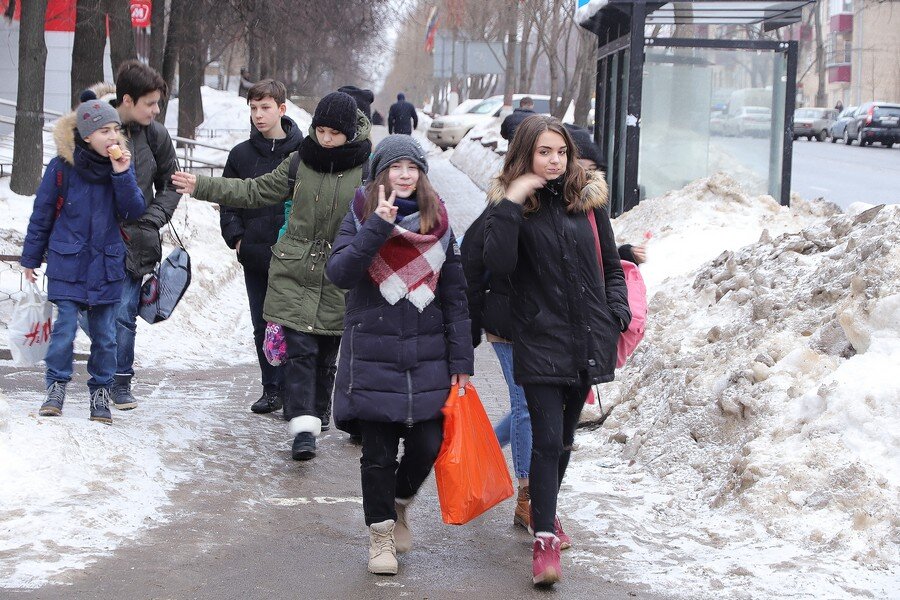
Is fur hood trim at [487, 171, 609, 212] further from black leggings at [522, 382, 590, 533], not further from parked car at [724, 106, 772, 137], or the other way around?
parked car at [724, 106, 772, 137]

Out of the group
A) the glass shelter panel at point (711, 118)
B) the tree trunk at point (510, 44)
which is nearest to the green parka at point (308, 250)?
the glass shelter panel at point (711, 118)

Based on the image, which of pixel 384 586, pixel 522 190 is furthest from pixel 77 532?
pixel 522 190

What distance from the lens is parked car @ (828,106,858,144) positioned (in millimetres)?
44094

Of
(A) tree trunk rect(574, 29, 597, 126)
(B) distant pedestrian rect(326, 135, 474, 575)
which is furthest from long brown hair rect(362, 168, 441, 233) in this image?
(A) tree trunk rect(574, 29, 597, 126)

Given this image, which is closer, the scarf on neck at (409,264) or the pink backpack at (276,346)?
the scarf on neck at (409,264)

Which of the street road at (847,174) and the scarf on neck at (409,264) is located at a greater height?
the street road at (847,174)

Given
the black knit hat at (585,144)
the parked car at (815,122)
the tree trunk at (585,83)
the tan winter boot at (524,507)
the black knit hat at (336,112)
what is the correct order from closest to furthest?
the tan winter boot at (524,507)
the black knit hat at (336,112)
the black knit hat at (585,144)
the tree trunk at (585,83)
the parked car at (815,122)

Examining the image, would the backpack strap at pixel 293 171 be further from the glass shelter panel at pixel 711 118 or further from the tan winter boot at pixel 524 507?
the glass shelter panel at pixel 711 118

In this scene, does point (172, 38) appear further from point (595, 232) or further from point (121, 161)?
point (595, 232)

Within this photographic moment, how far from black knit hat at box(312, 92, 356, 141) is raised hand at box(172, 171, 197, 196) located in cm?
67

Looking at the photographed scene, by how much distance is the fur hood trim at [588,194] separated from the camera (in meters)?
4.36

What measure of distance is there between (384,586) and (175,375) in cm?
430

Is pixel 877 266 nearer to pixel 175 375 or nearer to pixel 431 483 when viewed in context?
pixel 431 483

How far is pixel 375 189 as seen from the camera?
441 centimetres
